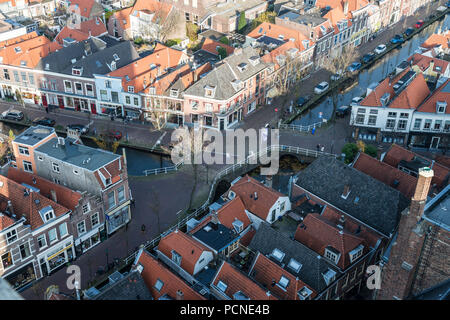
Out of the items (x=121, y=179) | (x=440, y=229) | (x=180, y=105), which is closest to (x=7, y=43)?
(x=180, y=105)

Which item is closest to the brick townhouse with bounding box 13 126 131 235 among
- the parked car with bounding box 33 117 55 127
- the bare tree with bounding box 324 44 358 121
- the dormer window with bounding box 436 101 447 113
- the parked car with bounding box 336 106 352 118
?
the parked car with bounding box 33 117 55 127

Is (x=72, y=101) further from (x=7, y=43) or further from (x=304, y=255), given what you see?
(x=304, y=255)

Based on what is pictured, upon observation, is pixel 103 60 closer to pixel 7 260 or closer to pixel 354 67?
pixel 7 260

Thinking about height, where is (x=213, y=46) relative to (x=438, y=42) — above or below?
below

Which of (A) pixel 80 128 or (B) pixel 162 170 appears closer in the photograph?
(B) pixel 162 170

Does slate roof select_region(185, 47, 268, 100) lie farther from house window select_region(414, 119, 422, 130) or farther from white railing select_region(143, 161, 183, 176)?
house window select_region(414, 119, 422, 130)

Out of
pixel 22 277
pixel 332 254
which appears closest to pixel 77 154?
pixel 22 277
